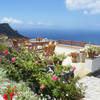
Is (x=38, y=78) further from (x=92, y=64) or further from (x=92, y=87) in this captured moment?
(x=92, y=64)

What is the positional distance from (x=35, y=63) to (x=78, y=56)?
15.9ft

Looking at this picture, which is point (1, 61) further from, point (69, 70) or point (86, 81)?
point (86, 81)

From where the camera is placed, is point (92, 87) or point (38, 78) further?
point (92, 87)

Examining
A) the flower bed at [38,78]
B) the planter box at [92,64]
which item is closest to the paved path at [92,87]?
the flower bed at [38,78]

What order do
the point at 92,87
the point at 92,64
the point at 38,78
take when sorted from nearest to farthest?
1. the point at 38,78
2. the point at 92,87
3. the point at 92,64

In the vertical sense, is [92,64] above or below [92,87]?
above

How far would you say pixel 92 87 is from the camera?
17.5ft

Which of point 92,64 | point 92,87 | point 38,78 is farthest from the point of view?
point 92,64

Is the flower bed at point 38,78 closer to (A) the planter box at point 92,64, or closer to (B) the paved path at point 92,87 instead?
(B) the paved path at point 92,87

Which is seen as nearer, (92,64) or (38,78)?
(38,78)

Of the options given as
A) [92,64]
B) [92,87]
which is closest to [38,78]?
[92,87]

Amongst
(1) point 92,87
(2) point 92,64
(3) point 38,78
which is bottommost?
(1) point 92,87

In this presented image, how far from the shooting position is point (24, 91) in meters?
3.51

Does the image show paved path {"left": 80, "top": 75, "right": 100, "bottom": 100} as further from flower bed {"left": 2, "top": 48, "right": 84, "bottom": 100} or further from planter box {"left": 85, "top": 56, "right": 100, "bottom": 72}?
planter box {"left": 85, "top": 56, "right": 100, "bottom": 72}
